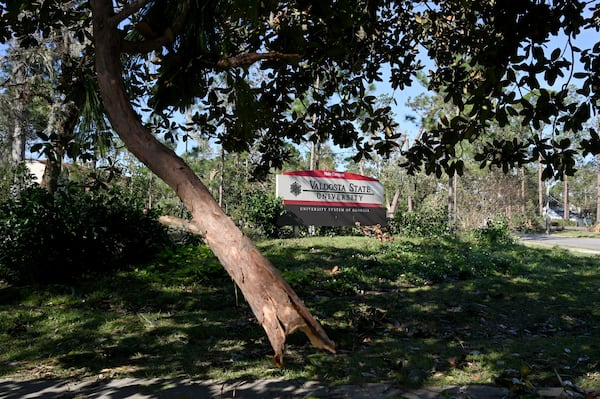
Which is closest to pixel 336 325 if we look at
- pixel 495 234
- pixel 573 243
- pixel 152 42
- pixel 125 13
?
pixel 152 42

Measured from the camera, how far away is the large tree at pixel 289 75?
4.20 feet

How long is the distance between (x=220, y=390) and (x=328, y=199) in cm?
1107

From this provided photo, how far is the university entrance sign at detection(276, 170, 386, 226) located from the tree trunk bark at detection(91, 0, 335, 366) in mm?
12008

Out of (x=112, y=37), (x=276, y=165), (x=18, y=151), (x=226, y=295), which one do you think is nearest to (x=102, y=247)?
(x=226, y=295)

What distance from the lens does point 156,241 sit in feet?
29.5

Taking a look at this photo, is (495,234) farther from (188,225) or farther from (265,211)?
(188,225)

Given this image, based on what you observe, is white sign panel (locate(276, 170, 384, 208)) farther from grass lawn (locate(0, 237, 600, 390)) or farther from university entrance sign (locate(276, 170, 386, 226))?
grass lawn (locate(0, 237, 600, 390))

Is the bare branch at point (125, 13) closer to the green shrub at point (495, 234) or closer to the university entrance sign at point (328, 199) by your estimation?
the university entrance sign at point (328, 199)

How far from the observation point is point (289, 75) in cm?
515

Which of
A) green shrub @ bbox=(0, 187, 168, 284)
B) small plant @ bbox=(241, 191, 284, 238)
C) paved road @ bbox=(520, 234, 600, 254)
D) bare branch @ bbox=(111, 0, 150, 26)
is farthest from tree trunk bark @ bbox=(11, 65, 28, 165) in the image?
paved road @ bbox=(520, 234, 600, 254)

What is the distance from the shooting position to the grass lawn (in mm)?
3936

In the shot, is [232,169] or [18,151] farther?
[232,169]

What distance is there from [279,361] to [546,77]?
325 cm

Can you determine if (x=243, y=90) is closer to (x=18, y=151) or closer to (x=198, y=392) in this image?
(x=198, y=392)
